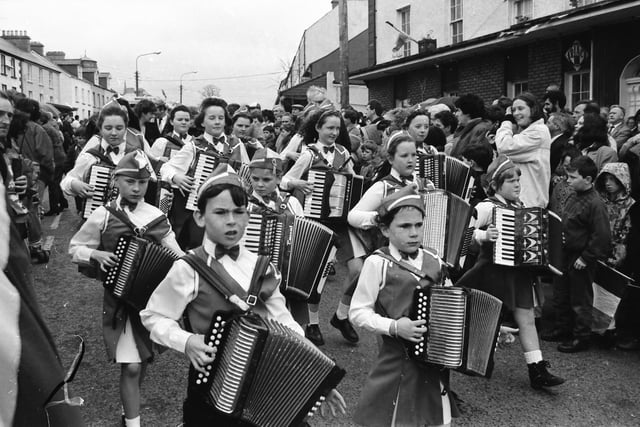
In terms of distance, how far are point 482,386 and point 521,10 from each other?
14179mm

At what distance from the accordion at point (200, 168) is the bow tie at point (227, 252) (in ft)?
10.3

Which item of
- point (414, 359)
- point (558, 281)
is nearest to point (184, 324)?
point (414, 359)

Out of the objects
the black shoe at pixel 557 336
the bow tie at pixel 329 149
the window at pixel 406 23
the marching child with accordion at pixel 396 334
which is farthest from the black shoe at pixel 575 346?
the window at pixel 406 23

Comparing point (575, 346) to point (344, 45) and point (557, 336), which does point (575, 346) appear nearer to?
point (557, 336)

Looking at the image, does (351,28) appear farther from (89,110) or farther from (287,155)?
(89,110)

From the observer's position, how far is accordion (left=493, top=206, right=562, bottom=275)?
16.2ft

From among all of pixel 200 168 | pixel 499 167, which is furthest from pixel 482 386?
pixel 200 168

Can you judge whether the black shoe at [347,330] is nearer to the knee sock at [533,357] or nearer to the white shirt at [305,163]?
the white shirt at [305,163]

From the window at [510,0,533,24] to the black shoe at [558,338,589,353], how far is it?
1228 cm

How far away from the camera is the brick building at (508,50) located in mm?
12328

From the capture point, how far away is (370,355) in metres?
6.01

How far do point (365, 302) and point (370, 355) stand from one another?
2445 mm

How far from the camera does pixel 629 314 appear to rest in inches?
249

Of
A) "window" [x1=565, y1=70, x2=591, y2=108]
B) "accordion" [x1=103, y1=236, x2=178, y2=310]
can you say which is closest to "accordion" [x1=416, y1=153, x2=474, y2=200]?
"accordion" [x1=103, y1=236, x2=178, y2=310]
